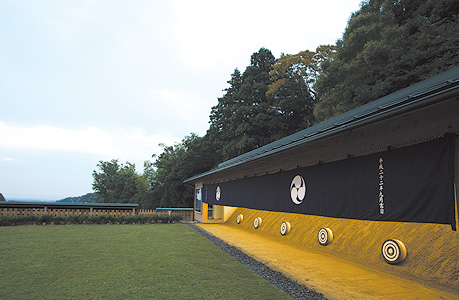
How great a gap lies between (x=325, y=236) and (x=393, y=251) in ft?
9.70

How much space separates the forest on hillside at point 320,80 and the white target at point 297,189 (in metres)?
11.2


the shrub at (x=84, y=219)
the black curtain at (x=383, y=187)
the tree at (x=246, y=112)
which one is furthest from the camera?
the tree at (x=246, y=112)

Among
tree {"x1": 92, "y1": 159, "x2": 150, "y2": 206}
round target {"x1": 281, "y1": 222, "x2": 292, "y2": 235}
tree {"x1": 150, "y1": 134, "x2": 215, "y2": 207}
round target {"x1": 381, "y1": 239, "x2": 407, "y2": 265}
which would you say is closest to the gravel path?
round target {"x1": 381, "y1": 239, "x2": 407, "y2": 265}

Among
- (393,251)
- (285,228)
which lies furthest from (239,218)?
(393,251)

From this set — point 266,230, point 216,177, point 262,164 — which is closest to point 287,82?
point 216,177

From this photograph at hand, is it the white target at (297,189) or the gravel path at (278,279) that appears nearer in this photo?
the gravel path at (278,279)

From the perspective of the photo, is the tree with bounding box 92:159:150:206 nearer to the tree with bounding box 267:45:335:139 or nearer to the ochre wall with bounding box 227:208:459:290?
the tree with bounding box 267:45:335:139

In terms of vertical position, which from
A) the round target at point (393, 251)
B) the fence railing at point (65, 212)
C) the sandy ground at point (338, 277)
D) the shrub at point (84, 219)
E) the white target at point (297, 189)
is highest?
the white target at point (297, 189)

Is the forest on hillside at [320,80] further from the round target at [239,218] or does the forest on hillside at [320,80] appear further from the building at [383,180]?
the building at [383,180]

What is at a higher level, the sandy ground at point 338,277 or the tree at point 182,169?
the tree at point 182,169

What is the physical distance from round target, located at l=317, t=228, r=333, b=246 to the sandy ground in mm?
574

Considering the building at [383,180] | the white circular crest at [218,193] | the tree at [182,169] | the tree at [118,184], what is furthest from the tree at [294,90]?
the tree at [118,184]

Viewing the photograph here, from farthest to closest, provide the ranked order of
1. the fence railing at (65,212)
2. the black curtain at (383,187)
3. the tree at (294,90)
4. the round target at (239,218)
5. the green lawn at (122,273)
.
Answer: the tree at (294,90) → the round target at (239,218) → the fence railing at (65,212) → the green lawn at (122,273) → the black curtain at (383,187)

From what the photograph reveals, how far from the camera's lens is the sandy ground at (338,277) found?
17.7ft
